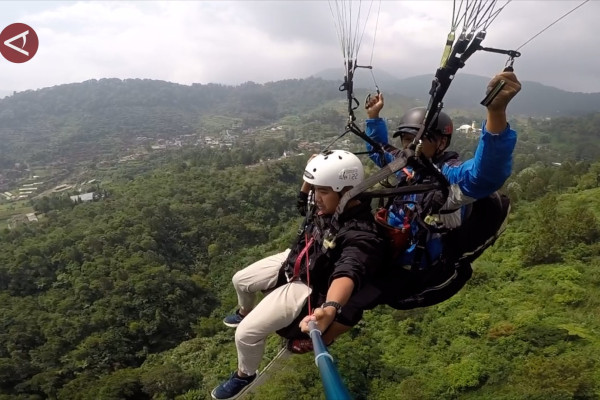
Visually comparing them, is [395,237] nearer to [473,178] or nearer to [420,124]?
[473,178]

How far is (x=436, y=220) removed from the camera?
261 centimetres

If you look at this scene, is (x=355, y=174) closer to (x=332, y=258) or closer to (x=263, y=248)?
(x=332, y=258)

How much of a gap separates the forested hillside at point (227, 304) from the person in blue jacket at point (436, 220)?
10.6 m

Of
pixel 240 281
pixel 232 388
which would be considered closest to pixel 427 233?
pixel 240 281

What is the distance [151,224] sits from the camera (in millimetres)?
45156

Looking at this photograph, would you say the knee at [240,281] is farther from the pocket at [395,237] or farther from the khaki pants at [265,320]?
the pocket at [395,237]

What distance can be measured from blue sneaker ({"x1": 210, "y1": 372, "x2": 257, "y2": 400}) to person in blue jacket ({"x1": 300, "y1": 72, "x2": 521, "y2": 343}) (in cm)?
69

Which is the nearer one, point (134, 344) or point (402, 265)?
point (402, 265)

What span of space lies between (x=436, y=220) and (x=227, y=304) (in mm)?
34487

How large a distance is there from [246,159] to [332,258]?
249 ft

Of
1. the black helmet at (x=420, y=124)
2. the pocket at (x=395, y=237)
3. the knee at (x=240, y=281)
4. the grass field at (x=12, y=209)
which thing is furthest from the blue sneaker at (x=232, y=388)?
the grass field at (x=12, y=209)

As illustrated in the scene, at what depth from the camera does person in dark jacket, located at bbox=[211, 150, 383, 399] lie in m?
2.60

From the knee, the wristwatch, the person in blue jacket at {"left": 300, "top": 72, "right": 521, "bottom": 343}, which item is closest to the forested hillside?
the person in blue jacket at {"left": 300, "top": 72, "right": 521, "bottom": 343}

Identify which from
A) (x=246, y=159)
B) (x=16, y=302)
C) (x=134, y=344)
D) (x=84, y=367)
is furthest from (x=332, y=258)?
(x=246, y=159)
